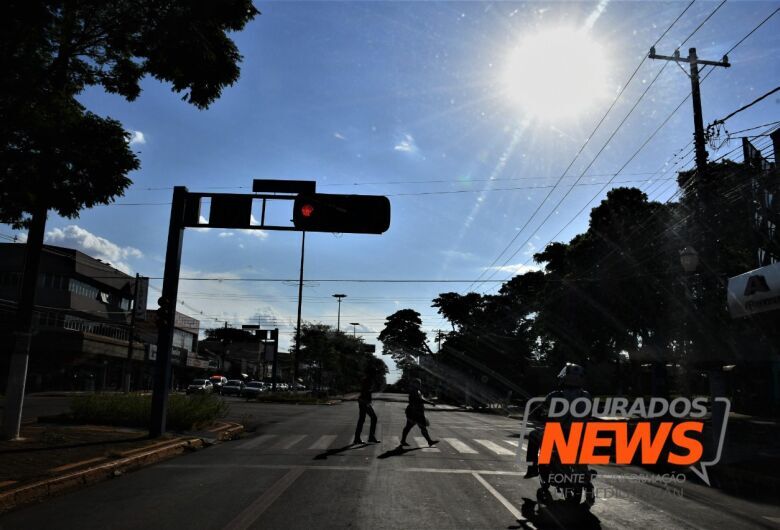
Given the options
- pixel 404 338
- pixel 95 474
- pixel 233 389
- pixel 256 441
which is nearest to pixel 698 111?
pixel 256 441

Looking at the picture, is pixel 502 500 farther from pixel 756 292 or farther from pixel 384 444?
pixel 756 292

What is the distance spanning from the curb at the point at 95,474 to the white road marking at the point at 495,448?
6.98 meters

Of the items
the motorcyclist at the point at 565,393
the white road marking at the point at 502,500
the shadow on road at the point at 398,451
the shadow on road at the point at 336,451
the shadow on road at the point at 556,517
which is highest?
the motorcyclist at the point at 565,393

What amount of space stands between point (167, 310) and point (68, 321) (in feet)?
122

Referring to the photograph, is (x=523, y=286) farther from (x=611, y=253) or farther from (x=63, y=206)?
(x=63, y=206)

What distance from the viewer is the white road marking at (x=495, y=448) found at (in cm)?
1338

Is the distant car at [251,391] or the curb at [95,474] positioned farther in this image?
the distant car at [251,391]

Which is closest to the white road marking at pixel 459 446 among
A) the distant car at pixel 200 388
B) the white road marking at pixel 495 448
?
the white road marking at pixel 495 448

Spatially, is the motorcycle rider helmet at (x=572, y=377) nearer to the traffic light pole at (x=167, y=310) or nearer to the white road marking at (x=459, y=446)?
the white road marking at (x=459, y=446)

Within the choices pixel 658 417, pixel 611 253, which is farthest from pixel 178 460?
pixel 611 253

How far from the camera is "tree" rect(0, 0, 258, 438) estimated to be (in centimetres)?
843

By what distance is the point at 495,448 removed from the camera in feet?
47.1

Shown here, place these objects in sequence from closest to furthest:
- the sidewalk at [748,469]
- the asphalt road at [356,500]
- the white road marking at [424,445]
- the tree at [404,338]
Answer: the asphalt road at [356,500] → the sidewalk at [748,469] → the white road marking at [424,445] → the tree at [404,338]

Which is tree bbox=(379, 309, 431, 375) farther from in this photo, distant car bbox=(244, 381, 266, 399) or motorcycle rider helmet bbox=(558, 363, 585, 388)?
motorcycle rider helmet bbox=(558, 363, 585, 388)
